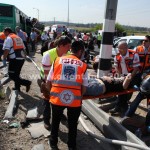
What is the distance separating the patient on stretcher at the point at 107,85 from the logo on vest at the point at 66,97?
1.32 metres

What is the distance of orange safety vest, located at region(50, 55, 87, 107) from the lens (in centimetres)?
380

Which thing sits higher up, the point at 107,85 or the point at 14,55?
the point at 14,55

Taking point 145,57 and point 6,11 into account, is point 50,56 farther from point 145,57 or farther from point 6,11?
point 6,11

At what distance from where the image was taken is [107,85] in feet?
18.0

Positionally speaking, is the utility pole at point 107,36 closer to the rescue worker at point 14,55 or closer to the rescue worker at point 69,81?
the rescue worker at point 14,55

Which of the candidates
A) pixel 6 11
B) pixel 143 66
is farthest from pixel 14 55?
pixel 6 11

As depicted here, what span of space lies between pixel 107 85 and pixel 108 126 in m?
1.09

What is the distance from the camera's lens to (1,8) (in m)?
18.6

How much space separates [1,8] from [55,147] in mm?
16252

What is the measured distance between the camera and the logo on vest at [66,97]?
3840mm

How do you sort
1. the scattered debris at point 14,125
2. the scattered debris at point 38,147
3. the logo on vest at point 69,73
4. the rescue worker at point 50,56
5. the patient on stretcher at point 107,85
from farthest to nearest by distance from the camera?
the patient on stretcher at point 107,85 → the scattered debris at point 14,125 → the rescue worker at point 50,56 → the scattered debris at point 38,147 → the logo on vest at point 69,73

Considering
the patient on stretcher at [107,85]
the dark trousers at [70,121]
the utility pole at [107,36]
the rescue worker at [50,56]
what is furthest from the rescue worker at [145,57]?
the dark trousers at [70,121]

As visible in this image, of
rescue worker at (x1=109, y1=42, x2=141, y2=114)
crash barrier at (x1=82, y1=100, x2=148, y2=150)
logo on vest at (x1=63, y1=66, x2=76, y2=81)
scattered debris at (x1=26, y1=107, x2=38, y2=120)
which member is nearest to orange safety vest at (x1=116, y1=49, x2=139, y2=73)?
rescue worker at (x1=109, y1=42, x2=141, y2=114)

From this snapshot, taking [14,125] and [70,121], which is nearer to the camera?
[70,121]
